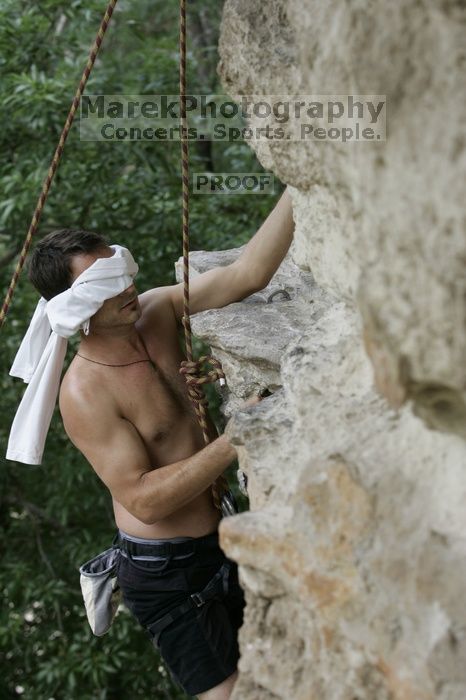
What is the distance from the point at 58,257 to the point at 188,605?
3.05 feet

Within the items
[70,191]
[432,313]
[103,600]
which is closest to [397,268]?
[432,313]

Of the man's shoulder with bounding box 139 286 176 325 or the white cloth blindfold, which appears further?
the man's shoulder with bounding box 139 286 176 325

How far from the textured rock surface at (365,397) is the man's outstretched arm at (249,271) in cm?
30

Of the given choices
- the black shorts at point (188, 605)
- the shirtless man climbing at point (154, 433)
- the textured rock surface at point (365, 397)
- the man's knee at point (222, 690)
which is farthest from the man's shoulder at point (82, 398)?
the man's knee at point (222, 690)

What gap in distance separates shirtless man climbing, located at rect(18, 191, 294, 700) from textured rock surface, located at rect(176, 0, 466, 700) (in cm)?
54

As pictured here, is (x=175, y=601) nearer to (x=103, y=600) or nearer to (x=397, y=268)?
(x=103, y=600)

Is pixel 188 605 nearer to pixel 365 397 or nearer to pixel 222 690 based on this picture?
pixel 222 690

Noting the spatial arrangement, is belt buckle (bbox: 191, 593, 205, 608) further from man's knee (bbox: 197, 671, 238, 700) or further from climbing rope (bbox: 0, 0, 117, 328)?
climbing rope (bbox: 0, 0, 117, 328)

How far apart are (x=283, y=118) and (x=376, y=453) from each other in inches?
26.5

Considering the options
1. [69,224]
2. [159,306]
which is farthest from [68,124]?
[69,224]

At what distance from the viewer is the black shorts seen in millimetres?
2271

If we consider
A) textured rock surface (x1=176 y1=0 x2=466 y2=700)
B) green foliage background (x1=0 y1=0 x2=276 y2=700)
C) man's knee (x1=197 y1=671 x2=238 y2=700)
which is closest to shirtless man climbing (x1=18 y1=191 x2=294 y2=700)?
man's knee (x1=197 y1=671 x2=238 y2=700)

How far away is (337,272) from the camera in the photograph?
5.08ft

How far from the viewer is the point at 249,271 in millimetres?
2227
